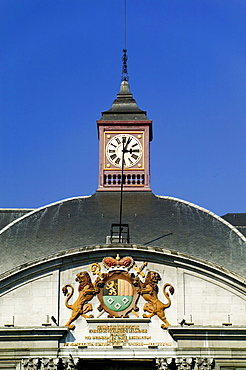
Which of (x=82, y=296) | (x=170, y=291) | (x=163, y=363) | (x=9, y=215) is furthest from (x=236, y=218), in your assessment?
(x=163, y=363)

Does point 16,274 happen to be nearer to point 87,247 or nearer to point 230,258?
point 87,247

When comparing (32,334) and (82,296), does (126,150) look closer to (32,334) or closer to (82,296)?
(82,296)

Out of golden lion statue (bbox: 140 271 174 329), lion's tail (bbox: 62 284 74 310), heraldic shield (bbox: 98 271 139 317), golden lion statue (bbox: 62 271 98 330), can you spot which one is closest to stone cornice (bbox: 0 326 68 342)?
golden lion statue (bbox: 62 271 98 330)

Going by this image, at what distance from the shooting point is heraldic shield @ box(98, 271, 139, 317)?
186 ft

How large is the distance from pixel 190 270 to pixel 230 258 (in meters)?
3.18

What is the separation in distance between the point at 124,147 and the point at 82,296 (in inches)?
548

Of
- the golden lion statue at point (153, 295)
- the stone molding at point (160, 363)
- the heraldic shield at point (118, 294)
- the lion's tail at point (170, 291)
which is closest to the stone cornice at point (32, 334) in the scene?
the stone molding at point (160, 363)

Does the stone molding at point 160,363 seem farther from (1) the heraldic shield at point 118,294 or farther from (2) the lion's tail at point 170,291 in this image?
(1) the heraldic shield at point 118,294

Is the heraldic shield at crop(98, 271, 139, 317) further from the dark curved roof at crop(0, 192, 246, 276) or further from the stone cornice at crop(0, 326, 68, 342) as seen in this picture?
the dark curved roof at crop(0, 192, 246, 276)

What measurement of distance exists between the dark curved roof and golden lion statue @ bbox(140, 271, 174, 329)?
255 centimetres

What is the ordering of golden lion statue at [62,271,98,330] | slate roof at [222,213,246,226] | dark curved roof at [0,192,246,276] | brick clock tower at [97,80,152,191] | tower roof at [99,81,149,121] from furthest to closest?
slate roof at [222,213,246,226] < tower roof at [99,81,149,121] < brick clock tower at [97,80,152,191] < dark curved roof at [0,192,246,276] < golden lion statue at [62,271,98,330]

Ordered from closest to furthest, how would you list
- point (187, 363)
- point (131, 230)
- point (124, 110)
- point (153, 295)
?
point (187, 363), point (153, 295), point (131, 230), point (124, 110)

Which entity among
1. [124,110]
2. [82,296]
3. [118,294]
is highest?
[124,110]

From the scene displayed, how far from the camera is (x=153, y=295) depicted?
56.7 meters
